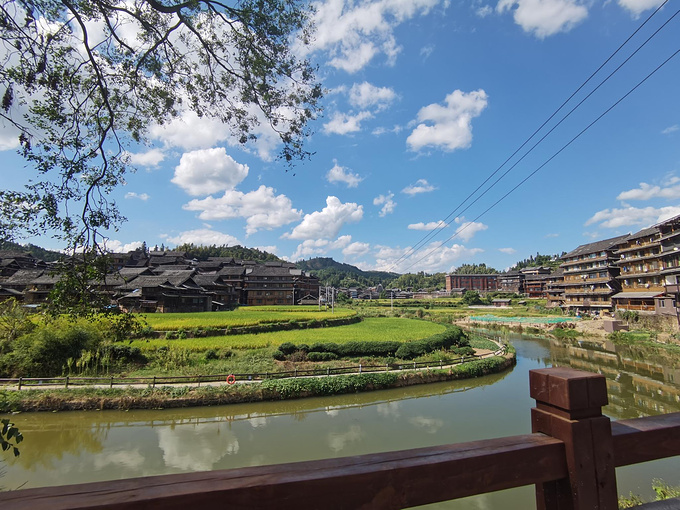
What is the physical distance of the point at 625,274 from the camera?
41.7m

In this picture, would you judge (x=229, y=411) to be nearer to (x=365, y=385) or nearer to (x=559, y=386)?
(x=365, y=385)

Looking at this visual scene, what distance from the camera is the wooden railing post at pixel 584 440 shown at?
1365 millimetres

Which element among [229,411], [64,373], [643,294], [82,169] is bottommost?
[229,411]

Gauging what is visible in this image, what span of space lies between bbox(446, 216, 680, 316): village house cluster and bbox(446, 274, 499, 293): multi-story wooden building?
5387cm

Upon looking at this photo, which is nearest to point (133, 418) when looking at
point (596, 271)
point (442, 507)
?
point (442, 507)

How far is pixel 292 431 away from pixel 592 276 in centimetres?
5284

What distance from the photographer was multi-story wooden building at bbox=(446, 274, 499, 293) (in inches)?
4609

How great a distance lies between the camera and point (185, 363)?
20203 millimetres

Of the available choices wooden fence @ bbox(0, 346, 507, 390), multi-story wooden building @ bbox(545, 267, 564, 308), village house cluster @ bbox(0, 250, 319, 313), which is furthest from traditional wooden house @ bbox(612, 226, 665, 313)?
village house cluster @ bbox(0, 250, 319, 313)

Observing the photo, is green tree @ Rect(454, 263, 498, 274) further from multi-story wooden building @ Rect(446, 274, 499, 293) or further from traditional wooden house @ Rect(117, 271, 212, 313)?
traditional wooden house @ Rect(117, 271, 212, 313)

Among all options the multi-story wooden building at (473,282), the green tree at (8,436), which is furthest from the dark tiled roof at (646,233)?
the multi-story wooden building at (473,282)

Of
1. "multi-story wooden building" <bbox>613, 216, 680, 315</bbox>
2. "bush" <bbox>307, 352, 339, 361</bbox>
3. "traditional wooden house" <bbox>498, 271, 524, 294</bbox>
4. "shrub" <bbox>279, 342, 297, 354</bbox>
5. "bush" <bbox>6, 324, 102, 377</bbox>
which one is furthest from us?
"traditional wooden house" <bbox>498, 271, 524, 294</bbox>

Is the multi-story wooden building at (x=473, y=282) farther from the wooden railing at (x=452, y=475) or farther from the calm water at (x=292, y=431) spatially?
the wooden railing at (x=452, y=475)

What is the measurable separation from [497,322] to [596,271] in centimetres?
1573
